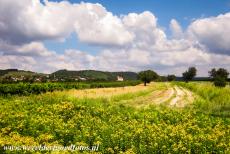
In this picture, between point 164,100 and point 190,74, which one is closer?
point 164,100

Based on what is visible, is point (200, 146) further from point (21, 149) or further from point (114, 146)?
point (21, 149)

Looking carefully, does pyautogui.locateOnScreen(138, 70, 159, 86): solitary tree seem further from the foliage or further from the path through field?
the path through field

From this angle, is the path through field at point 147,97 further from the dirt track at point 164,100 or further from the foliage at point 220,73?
the foliage at point 220,73

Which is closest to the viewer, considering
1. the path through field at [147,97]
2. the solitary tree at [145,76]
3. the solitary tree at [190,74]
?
the path through field at [147,97]

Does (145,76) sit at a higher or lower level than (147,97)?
higher

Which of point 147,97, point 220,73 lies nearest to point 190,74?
point 220,73

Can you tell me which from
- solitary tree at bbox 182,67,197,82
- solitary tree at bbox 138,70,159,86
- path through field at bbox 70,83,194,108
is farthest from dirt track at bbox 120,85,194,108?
solitary tree at bbox 182,67,197,82

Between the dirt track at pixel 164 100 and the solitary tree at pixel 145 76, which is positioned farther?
the solitary tree at pixel 145 76

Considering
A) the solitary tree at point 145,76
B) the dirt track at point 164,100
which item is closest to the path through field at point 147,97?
the dirt track at point 164,100

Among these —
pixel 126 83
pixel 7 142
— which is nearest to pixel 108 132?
pixel 7 142

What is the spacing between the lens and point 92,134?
1658 cm

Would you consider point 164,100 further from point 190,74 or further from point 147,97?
point 190,74

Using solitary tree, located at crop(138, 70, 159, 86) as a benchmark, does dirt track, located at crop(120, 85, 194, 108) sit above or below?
below

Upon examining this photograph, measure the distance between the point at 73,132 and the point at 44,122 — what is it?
2331mm
